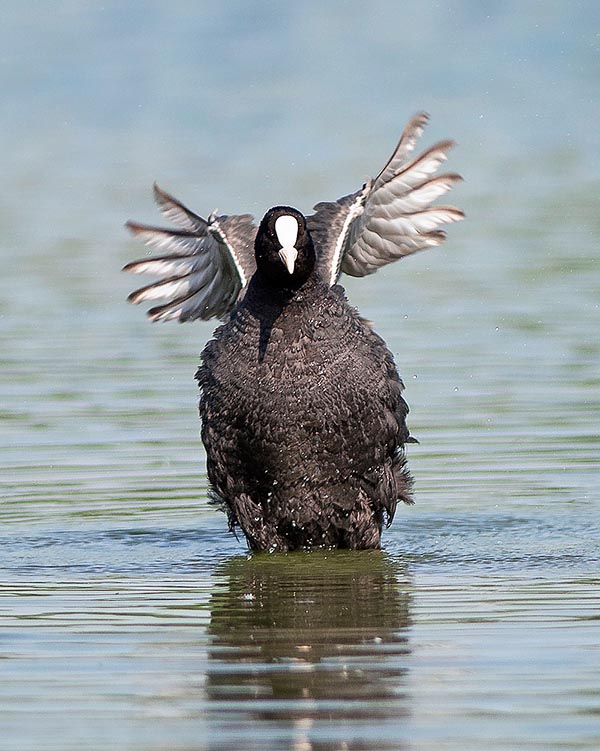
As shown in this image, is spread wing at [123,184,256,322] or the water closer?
the water

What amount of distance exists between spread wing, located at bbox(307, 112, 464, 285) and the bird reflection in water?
1.60 m

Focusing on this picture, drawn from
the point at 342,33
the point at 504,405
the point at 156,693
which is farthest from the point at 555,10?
the point at 156,693

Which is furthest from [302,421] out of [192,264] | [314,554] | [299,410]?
[192,264]

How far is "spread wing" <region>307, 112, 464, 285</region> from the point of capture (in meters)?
8.80

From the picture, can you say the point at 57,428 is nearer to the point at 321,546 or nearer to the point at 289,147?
the point at 321,546

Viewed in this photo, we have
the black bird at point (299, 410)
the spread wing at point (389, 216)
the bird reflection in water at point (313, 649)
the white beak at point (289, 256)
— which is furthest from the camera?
the spread wing at point (389, 216)

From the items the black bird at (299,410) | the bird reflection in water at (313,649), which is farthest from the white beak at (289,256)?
the bird reflection in water at (313,649)

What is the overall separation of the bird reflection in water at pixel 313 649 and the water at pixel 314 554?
0.02 meters

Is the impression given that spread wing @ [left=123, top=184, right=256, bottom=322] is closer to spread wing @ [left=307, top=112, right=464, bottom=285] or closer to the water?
spread wing @ [left=307, top=112, right=464, bottom=285]

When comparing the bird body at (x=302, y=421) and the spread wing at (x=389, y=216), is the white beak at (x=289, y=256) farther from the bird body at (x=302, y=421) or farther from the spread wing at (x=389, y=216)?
the spread wing at (x=389, y=216)

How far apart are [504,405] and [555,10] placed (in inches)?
787

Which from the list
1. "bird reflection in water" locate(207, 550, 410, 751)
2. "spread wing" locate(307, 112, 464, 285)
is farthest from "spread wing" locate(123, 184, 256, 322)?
"bird reflection in water" locate(207, 550, 410, 751)

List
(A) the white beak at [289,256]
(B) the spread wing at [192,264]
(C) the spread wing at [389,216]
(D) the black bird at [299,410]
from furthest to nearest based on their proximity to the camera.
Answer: (B) the spread wing at [192,264]
(C) the spread wing at [389,216]
(D) the black bird at [299,410]
(A) the white beak at [289,256]

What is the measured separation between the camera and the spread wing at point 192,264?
9.00 m
